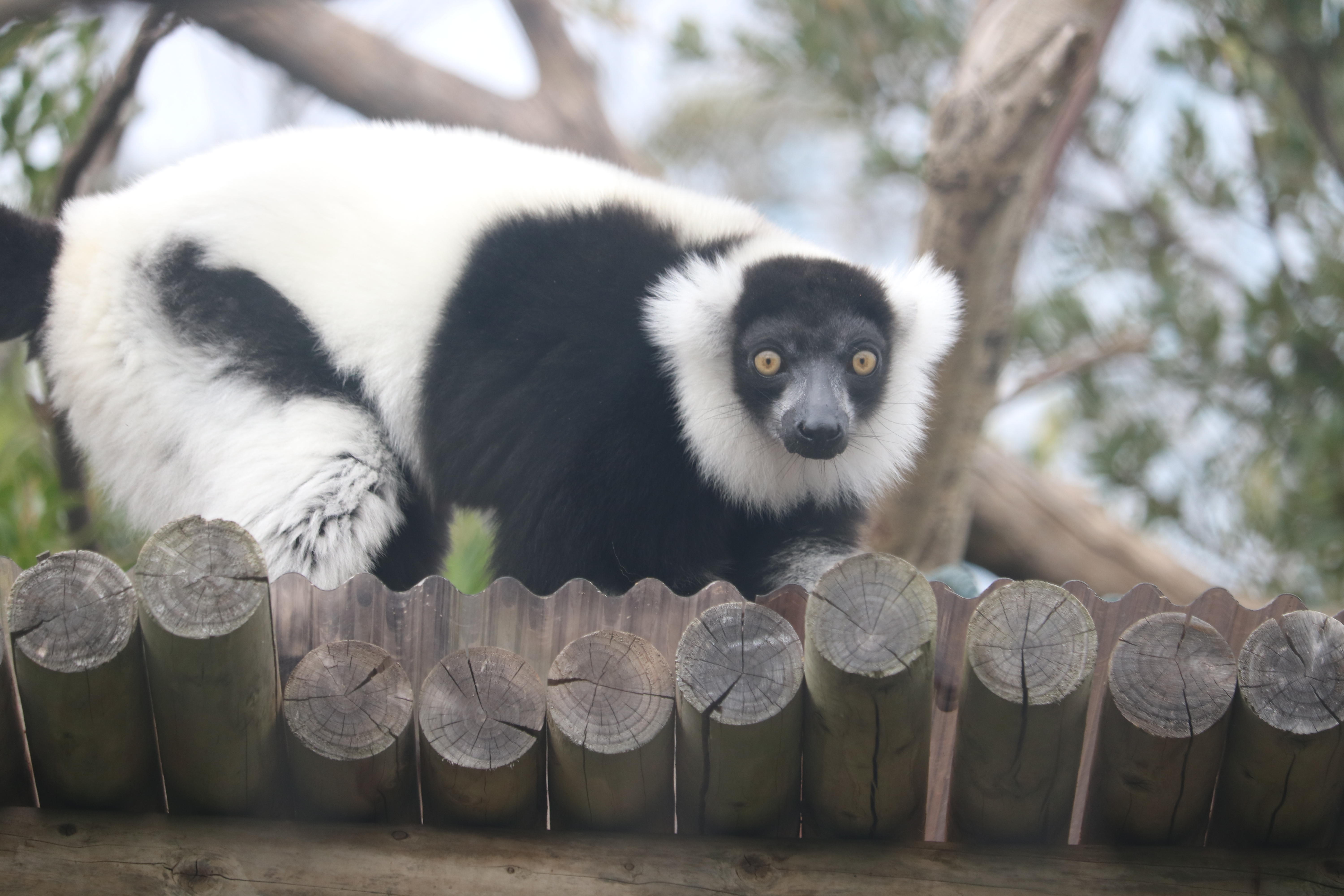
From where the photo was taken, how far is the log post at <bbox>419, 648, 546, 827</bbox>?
2189 mm

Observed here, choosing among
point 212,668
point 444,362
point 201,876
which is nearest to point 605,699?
point 212,668

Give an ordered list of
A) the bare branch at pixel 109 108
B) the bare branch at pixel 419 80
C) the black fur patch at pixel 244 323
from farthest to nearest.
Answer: the bare branch at pixel 419 80
the bare branch at pixel 109 108
the black fur patch at pixel 244 323

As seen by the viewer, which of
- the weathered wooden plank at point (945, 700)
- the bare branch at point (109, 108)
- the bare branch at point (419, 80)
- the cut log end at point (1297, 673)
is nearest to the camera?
the cut log end at point (1297, 673)

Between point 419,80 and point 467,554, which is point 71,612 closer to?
point 467,554

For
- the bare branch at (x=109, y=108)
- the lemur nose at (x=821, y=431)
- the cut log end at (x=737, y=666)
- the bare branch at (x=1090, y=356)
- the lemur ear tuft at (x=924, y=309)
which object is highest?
the bare branch at (x=109, y=108)

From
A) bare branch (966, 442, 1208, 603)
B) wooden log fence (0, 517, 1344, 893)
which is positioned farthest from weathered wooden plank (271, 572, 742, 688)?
bare branch (966, 442, 1208, 603)

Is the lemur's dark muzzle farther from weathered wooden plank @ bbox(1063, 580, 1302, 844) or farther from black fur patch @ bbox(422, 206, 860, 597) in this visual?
weathered wooden plank @ bbox(1063, 580, 1302, 844)

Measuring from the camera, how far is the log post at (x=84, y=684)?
2.04 metres

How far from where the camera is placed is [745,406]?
11.7ft

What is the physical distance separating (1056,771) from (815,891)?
20.3 inches

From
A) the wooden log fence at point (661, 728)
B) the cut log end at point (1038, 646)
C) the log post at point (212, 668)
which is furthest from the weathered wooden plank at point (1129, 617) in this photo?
the log post at point (212, 668)

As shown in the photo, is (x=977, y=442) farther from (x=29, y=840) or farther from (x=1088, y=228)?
(x=29, y=840)

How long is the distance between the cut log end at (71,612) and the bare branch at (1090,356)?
5157mm

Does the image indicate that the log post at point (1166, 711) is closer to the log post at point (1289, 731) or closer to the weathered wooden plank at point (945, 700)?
the log post at point (1289, 731)
